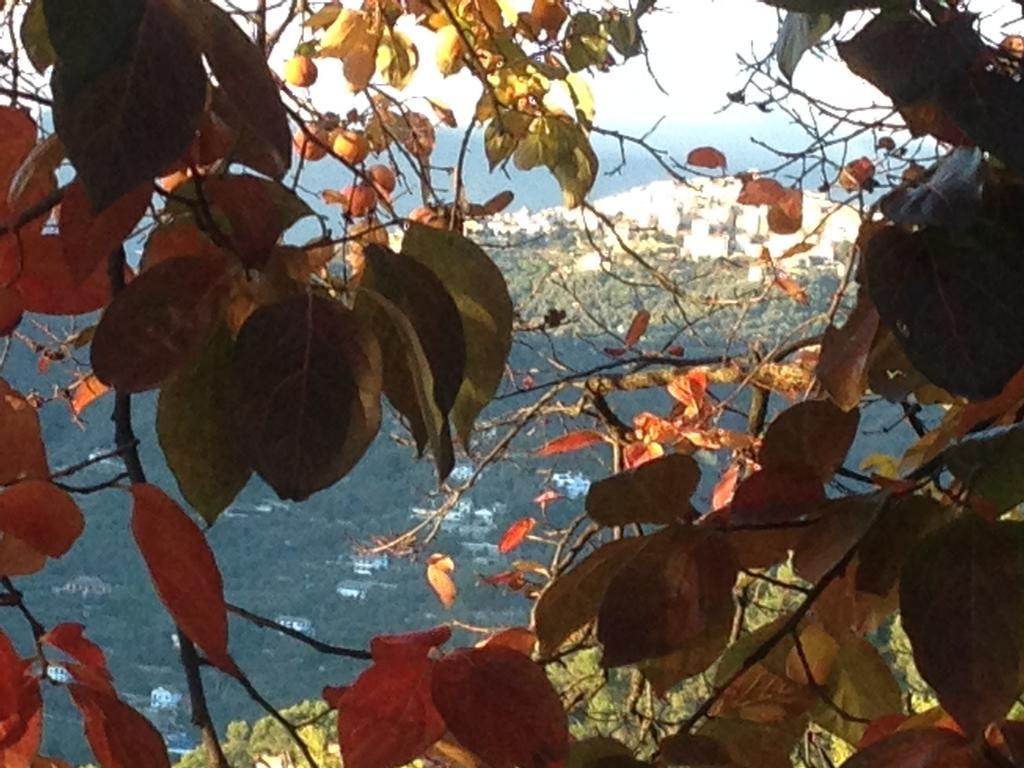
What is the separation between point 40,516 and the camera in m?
0.31

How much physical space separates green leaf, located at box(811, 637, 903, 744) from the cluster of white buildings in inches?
47.7

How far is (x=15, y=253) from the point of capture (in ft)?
0.97

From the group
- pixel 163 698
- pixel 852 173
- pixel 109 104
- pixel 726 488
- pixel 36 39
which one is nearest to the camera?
pixel 109 104

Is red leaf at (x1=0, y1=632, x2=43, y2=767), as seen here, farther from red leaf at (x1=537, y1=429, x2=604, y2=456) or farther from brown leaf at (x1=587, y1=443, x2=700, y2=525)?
red leaf at (x1=537, y1=429, x2=604, y2=456)

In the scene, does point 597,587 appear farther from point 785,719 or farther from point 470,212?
point 470,212

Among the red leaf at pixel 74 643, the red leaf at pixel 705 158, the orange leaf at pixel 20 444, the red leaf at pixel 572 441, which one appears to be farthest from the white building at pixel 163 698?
the orange leaf at pixel 20 444

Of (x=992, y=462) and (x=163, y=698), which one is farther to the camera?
(x=163, y=698)

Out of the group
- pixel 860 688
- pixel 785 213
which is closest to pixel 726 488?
pixel 785 213

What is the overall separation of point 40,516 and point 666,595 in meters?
0.18

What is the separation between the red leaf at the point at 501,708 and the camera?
1.06 ft

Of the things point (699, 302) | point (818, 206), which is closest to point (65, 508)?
point (699, 302)

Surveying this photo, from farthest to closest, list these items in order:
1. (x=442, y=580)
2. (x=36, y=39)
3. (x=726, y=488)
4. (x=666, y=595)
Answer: (x=442, y=580), (x=726, y=488), (x=36, y=39), (x=666, y=595)

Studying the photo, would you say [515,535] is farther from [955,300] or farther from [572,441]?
[955,300]

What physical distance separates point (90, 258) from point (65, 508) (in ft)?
0.30
